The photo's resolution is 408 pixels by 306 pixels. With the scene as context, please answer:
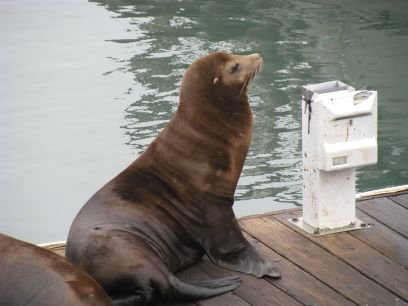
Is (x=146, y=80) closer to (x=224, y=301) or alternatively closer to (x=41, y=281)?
(x=224, y=301)

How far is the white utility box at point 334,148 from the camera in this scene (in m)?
4.70

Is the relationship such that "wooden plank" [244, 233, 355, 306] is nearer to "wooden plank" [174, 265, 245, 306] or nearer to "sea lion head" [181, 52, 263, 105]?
"wooden plank" [174, 265, 245, 306]

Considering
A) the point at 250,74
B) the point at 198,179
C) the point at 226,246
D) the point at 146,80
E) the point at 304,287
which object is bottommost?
the point at 146,80

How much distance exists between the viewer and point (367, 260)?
4668 mm

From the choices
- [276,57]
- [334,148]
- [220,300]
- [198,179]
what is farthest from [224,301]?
[276,57]

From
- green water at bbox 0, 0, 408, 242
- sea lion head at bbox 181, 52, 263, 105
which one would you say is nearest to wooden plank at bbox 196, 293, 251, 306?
sea lion head at bbox 181, 52, 263, 105

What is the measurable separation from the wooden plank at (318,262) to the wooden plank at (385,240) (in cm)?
22

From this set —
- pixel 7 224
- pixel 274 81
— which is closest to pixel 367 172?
pixel 274 81

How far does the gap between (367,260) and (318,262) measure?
8.5 inches

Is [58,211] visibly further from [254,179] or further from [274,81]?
[274,81]

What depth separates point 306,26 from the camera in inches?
451

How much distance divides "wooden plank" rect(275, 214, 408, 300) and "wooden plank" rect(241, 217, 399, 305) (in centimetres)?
3

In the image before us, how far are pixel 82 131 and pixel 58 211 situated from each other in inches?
61.0

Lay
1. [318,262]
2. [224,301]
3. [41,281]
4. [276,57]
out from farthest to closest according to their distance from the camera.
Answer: [276,57]
[318,262]
[224,301]
[41,281]
